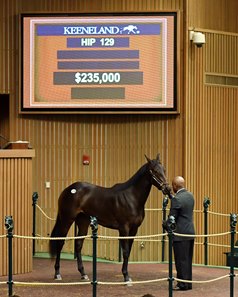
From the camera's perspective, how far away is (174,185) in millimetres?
15445

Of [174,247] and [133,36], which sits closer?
[174,247]

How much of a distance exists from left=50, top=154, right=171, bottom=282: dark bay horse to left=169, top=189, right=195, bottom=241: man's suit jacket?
0.35 metres

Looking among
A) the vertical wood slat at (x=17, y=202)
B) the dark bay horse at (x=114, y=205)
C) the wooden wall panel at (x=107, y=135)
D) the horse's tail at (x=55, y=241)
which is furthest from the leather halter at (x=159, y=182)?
the wooden wall panel at (x=107, y=135)

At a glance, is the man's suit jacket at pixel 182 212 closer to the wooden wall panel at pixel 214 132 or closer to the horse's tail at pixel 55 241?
the horse's tail at pixel 55 241

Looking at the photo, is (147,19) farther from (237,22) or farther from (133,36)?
(237,22)

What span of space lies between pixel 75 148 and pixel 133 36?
112 inches

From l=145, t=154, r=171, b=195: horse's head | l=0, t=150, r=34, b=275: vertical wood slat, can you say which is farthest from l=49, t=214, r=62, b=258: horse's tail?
l=145, t=154, r=171, b=195: horse's head

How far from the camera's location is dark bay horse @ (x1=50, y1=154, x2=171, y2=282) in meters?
15.8

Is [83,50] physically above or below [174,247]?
above

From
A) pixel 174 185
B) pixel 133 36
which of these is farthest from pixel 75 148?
pixel 174 185

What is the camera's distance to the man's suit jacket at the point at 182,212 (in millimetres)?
15219

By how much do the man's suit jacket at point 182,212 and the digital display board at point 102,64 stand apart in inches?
252

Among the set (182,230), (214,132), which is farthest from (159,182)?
(214,132)

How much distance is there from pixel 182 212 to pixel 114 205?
135 centimetres
